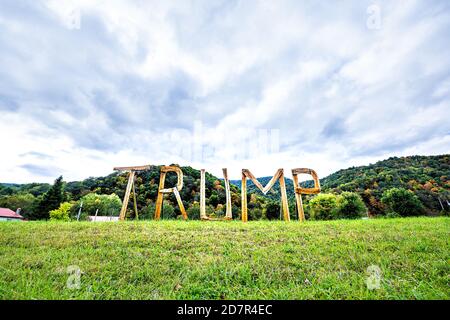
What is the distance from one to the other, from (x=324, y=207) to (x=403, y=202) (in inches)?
394

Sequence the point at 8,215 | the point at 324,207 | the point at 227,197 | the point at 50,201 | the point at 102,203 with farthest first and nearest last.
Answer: the point at 8,215
the point at 50,201
the point at 324,207
the point at 102,203
the point at 227,197

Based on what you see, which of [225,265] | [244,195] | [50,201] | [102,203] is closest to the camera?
[225,265]

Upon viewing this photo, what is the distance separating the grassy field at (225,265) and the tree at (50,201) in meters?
40.5

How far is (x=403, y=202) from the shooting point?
23.8m

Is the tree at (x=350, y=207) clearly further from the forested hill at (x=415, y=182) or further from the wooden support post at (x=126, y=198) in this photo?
the wooden support post at (x=126, y=198)

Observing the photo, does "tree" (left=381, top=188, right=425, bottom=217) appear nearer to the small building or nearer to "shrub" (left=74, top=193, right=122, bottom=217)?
"shrub" (left=74, top=193, right=122, bottom=217)

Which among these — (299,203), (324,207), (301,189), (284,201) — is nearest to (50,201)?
(284,201)

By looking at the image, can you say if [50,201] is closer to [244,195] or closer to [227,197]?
[227,197]

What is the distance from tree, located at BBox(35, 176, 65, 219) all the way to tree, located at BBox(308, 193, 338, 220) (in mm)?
43582

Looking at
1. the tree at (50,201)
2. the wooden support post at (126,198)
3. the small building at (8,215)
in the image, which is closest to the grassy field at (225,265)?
the wooden support post at (126,198)

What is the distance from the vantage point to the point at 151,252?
156 inches

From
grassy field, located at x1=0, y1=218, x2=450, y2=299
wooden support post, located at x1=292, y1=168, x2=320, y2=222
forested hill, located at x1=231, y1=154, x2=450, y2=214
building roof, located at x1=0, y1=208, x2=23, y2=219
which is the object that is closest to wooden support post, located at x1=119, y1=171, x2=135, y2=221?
grassy field, located at x1=0, y1=218, x2=450, y2=299

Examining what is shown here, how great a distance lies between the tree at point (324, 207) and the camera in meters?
31.0
